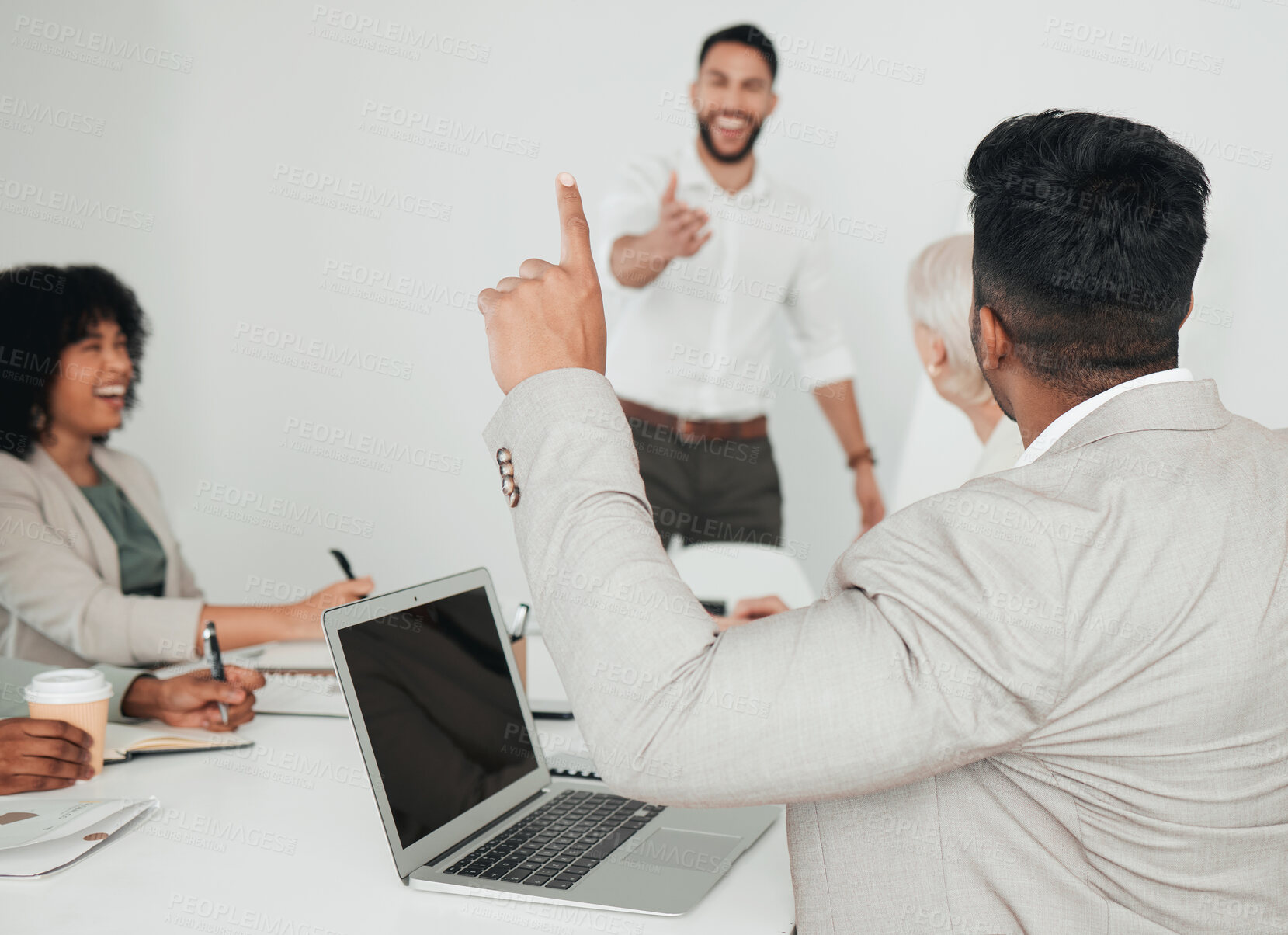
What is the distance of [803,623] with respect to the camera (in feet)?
2.36

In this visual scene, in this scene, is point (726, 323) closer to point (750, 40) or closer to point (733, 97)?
point (733, 97)

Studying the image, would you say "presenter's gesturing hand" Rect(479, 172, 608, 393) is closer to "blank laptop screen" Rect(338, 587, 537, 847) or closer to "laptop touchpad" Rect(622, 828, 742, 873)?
"blank laptop screen" Rect(338, 587, 537, 847)

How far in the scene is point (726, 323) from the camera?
12.6 feet

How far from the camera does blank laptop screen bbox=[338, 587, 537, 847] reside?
44.1 inches

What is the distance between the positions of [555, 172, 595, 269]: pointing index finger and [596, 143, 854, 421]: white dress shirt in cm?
280

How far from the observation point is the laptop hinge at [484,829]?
43.5 inches

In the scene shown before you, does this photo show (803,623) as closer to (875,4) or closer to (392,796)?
(392,796)

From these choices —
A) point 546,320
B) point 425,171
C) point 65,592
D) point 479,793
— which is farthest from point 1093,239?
point 425,171

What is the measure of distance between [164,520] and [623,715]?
87.0 inches

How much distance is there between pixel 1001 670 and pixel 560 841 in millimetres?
641

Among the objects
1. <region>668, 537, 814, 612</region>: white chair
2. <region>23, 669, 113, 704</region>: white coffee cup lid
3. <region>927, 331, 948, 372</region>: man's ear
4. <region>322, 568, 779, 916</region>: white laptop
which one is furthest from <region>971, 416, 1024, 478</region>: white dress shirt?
<region>23, 669, 113, 704</region>: white coffee cup lid

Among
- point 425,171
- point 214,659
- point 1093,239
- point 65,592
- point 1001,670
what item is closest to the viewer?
point 1001,670

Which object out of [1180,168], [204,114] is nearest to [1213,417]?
[1180,168]

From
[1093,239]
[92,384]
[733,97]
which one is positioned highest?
[733,97]
